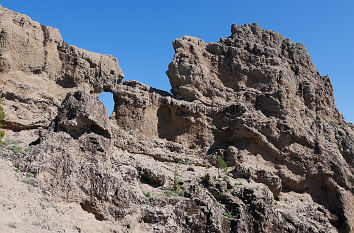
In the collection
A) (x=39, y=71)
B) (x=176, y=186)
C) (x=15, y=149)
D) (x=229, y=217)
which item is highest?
(x=39, y=71)

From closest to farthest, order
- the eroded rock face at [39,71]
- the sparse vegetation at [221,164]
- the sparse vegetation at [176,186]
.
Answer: the sparse vegetation at [176,186], the eroded rock face at [39,71], the sparse vegetation at [221,164]

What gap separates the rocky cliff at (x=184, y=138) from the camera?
71.6 ft

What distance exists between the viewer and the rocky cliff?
21.8m

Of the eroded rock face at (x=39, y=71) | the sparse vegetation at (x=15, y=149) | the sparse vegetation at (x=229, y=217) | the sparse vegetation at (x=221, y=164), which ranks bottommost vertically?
the sparse vegetation at (x=229, y=217)

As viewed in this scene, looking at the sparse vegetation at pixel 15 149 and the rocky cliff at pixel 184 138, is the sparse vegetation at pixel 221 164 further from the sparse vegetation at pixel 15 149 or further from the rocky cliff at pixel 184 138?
the sparse vegetation at pixel 15 149

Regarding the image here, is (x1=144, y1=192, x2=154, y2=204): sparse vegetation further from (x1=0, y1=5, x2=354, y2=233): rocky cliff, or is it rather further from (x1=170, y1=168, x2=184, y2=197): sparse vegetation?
(x1=170, y1=168, x2=184, y2=197): sparse vegetation

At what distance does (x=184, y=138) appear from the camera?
36.5 m

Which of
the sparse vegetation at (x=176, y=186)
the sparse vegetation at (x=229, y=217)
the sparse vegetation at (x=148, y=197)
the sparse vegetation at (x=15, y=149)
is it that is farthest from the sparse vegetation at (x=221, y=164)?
the sparse vegetation at (x=15, y=149)

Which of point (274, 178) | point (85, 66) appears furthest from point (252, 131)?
point (85, 66)

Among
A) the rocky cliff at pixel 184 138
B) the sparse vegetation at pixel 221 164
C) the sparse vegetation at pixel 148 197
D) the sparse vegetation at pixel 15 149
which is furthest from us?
the sparse vegetation at pixel 221 164

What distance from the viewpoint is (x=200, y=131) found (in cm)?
3716

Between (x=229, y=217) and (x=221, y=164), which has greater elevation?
(x=221, y=164)

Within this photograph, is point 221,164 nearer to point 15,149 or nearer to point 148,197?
point 148,197

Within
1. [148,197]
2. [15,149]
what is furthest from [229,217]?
[15,149]
